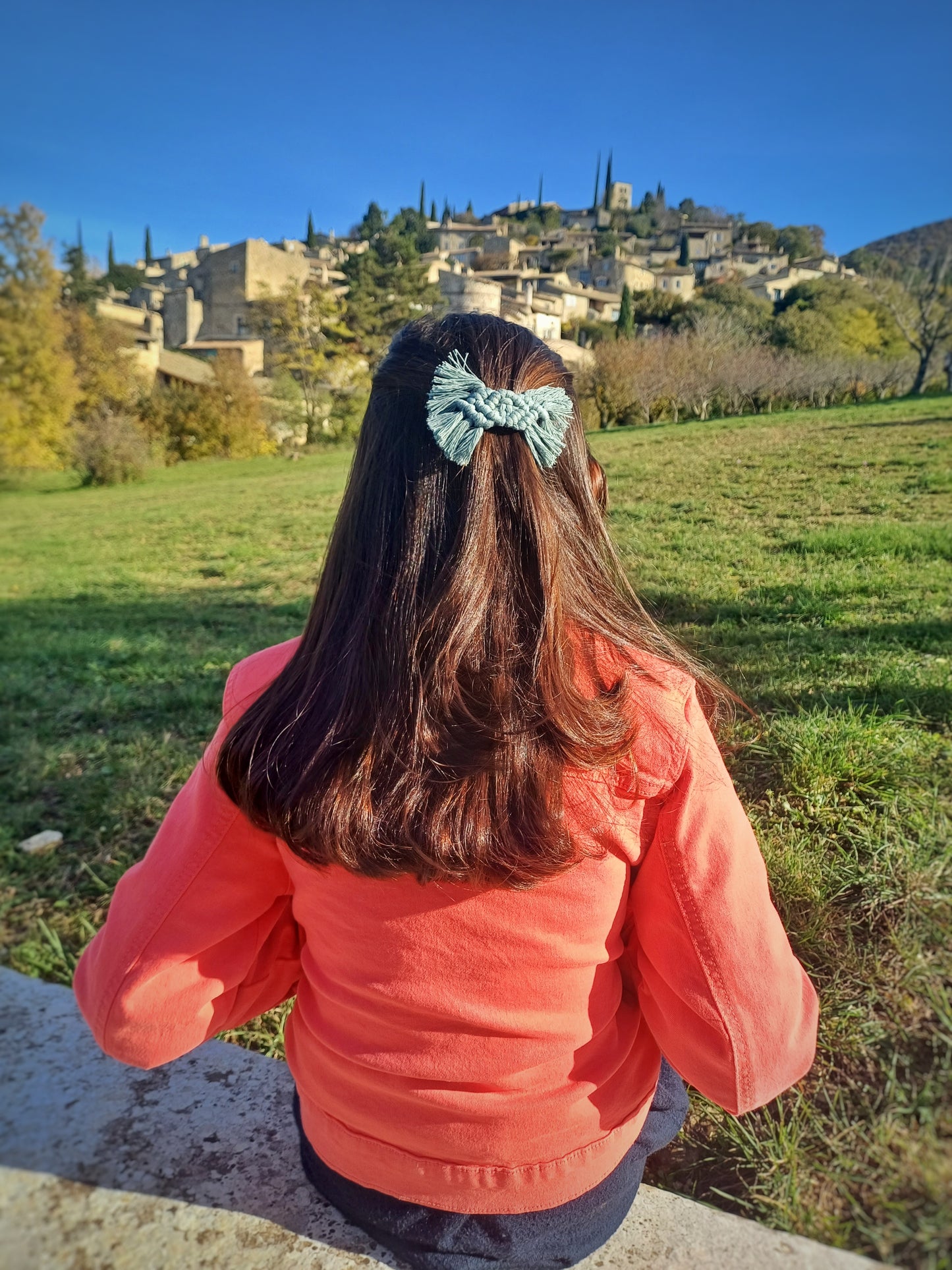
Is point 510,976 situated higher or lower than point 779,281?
lower

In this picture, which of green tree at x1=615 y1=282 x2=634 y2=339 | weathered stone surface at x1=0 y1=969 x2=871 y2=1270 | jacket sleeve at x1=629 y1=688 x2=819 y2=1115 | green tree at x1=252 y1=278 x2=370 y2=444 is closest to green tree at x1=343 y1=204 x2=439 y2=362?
green tree at x1=252 y1=278 x2=370 y2=444

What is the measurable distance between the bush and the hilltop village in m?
8.05

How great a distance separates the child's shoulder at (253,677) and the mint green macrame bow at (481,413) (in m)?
0.37

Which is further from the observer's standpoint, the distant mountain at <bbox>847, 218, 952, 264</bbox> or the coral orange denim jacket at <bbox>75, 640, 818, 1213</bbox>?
the distant mountain at <bbox>847, 218, 952, 264</bbox>

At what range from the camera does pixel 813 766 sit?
5.48ft

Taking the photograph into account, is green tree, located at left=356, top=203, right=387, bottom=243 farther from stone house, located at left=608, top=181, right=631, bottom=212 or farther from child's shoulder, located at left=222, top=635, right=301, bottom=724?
child's shoulder, located at left=222, top=635, right=301, bottom=724

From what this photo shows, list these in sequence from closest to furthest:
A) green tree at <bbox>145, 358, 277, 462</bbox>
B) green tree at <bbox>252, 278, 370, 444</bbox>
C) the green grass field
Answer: the green grass field, green tree at <bbox>145, 358, 277, 462</bbox>, green tree at <bbox>252, 278, 370, 444</bbox>

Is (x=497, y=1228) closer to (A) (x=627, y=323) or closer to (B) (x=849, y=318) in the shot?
(B) (x=849, y=318)

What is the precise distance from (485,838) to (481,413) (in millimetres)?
484

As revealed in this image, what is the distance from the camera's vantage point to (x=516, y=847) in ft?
2.88

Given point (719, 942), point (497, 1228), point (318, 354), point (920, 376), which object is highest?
point (318, 354)

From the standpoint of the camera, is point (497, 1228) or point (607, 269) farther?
point (607, 269)

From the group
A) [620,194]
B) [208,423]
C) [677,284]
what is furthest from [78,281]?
[677,284]

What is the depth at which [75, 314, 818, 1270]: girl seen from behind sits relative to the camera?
0.89 metres
